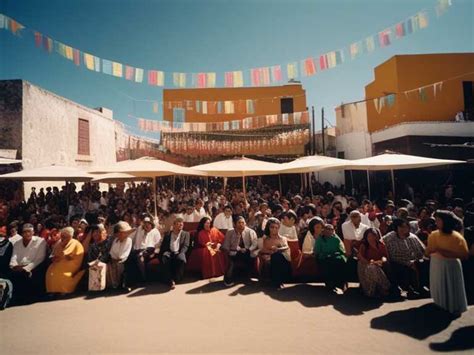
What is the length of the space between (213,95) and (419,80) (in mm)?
14066

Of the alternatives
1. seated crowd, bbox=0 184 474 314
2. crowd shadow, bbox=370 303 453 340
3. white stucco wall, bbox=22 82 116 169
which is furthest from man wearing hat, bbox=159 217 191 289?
white stucco wall, bbox=22 82 116 169

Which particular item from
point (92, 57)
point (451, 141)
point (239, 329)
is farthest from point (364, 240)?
point (451, 141)

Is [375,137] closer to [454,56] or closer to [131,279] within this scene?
[454,56]

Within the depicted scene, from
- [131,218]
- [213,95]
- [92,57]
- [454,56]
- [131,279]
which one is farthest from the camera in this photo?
[213,95]

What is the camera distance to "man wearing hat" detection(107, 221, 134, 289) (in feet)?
18.5

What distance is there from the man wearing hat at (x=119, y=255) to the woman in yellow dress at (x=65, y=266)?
1.89ft

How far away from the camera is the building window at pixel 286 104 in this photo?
22.7 metres

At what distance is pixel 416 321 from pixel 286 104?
2042 cm

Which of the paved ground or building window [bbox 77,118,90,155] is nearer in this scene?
the paved ground

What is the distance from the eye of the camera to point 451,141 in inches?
581

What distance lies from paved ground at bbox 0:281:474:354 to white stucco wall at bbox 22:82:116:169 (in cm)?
1015

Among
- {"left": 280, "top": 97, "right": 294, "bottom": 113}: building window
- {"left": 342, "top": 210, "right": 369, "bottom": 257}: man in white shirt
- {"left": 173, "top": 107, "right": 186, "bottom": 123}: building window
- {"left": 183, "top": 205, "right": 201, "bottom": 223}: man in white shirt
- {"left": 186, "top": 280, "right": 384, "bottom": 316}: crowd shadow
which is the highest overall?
{"left": 280, "top": 97, "right": 294, "bottom": 113}: building window

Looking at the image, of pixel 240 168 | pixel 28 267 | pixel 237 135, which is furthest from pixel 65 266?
pixel 237 135

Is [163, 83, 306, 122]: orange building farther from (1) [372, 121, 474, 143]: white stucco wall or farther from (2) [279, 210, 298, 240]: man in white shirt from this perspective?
(2) [279, 210, 298, 240]: man in white shirt
